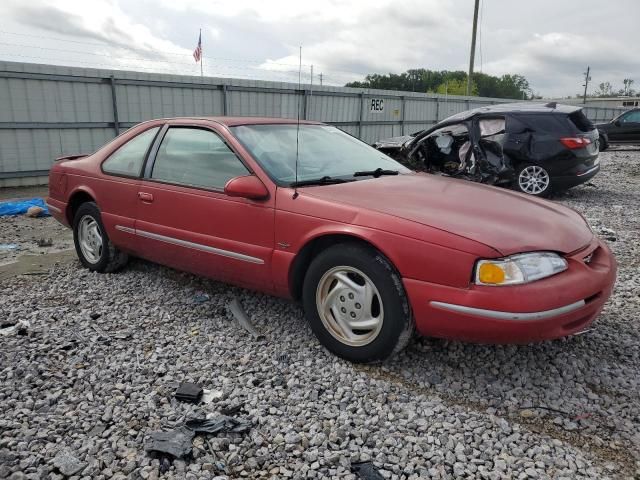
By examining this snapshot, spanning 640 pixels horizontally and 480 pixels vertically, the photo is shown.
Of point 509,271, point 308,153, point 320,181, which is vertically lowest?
point 509,271

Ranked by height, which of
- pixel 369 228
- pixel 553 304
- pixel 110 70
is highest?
pixel 110 70

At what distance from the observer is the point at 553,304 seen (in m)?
2.59

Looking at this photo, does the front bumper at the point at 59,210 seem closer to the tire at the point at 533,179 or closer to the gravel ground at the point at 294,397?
the gravel ground at the point at 294,397

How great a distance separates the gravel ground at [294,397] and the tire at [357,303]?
0.50ft

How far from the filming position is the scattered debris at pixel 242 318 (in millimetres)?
3506

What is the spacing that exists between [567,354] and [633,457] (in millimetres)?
944

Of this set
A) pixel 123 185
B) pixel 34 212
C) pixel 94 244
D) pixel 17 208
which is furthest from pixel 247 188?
pixel 17 208

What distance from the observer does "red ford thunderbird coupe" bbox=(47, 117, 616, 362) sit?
2625 mm

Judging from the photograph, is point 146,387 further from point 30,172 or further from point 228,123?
point 30,172

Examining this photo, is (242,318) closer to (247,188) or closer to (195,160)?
(247,188)

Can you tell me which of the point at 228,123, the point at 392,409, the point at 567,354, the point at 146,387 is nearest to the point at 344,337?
the point at 392,409

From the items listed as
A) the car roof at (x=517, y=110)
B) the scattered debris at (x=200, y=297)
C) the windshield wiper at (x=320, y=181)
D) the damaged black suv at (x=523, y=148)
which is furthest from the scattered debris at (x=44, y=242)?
the car roof at (x=517, y=110)

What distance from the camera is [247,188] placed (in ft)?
10.7

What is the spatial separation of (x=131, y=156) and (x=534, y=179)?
6.34 metres
